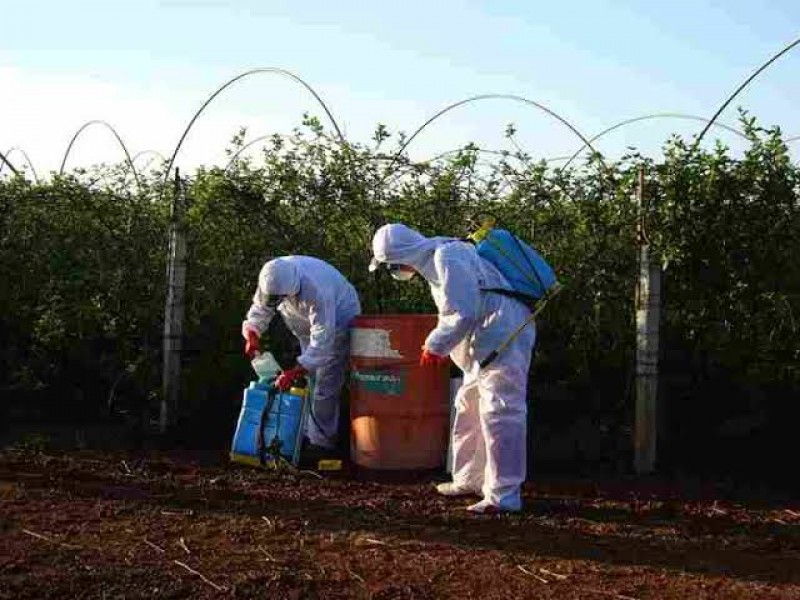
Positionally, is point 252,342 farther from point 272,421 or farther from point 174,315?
point 174,315

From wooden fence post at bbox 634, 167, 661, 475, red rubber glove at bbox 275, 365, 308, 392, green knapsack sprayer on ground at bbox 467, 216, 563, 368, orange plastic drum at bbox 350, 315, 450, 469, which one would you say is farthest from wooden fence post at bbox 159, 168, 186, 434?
wooden fence post at bbox 634, 167, 661, 475

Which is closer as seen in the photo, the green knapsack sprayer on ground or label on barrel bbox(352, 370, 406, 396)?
the green knapsack sprayer on ground

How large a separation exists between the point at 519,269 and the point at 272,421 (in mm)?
1747

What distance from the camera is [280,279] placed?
20.8ft

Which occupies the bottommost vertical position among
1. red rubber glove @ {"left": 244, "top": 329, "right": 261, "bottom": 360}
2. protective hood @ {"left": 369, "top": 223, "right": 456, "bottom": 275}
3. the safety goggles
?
red rubber glove @ {"left": 244, "top": 329, "right": 261, "bottom": 360}

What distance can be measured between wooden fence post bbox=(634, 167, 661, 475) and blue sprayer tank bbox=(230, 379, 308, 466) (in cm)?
184

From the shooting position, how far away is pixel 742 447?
254 inches

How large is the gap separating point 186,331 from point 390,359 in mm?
1873

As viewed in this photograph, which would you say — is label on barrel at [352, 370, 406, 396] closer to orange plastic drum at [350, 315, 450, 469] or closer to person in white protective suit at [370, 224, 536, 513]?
orange plastic drum at [350, 315, 450, 469]

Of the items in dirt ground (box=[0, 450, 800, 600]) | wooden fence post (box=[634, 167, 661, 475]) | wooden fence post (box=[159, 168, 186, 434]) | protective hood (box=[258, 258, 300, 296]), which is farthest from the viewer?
wooden fence post (box=[159, 168, 186, 434])

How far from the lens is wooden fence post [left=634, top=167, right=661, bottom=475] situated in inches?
241

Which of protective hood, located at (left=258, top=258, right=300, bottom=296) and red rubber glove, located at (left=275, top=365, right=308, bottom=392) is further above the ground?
protective hood, located at (left=258, top=258, right=300, bottom=296)

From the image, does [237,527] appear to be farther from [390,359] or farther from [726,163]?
[726,163]

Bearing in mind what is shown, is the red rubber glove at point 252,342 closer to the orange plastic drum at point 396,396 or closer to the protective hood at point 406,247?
the orange plastic drum at point 396,396
